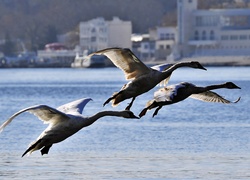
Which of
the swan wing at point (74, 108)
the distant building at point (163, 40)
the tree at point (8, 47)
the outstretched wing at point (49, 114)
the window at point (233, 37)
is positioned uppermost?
the outstretched wing at point (49, 114)

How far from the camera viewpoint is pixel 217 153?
102 ft

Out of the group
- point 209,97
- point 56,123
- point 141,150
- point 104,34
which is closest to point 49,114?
point 56,123

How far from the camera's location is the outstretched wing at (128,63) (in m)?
19.0

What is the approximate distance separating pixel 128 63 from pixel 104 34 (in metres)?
148

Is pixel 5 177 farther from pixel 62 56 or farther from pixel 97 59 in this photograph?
pixel 62 56

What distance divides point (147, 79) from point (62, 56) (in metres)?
144

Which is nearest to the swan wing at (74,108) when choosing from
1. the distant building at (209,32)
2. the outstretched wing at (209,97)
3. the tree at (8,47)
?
the outstretched wing at (209,97)

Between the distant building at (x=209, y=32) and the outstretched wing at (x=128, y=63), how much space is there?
133m

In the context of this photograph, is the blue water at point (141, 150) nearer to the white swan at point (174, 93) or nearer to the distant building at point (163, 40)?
the white swan at point (174, 93)

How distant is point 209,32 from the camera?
6344 inches

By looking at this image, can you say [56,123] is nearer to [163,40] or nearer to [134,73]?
[134,73]

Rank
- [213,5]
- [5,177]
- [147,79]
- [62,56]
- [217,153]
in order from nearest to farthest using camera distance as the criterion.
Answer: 1. [147,79]
2. [5,177]
3. [217,153]
4. [62,56]
5. [213,5]

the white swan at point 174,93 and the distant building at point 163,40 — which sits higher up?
the white swan at point 174,93

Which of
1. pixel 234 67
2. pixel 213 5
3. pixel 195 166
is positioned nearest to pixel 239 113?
pixel 195 166
